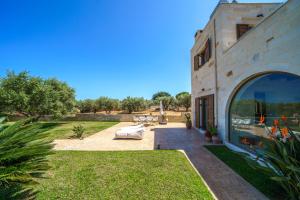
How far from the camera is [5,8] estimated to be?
7934 mm

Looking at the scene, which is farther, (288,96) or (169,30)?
(169,30)

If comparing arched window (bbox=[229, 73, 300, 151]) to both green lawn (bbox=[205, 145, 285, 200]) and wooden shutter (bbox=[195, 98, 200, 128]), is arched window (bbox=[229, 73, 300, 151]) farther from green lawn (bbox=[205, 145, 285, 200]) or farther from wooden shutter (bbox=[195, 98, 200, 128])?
wooden shutter (bbox=[195, 98, 200, 128])

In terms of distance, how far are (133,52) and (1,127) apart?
1807cm

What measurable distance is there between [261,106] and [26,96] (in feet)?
62.0

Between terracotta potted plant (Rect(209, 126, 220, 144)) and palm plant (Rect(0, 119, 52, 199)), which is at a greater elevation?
palm plant (Rect(0, 119, 52, 199))

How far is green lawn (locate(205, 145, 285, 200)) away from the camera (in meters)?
3.39

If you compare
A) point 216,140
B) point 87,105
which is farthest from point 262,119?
point 87,105

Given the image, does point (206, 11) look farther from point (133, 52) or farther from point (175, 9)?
point (133, 52)

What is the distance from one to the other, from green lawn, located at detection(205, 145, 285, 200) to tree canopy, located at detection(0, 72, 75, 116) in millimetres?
17088

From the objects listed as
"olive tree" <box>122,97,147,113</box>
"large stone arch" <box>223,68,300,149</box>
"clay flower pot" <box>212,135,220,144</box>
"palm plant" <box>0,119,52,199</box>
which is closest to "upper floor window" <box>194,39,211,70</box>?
"large stone arch" <box>223,68,300,149</box>

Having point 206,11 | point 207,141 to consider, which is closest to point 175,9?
point 206,11

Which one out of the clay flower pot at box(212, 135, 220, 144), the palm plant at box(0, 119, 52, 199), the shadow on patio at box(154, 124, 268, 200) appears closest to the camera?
the palm plant at box(0, 119, 52, 199)

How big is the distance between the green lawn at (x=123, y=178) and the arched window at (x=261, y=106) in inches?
80.5

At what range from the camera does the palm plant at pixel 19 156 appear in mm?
1510
